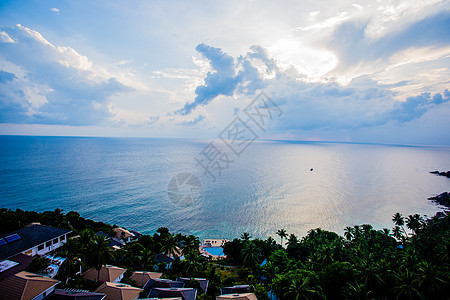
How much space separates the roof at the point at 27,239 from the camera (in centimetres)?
2712

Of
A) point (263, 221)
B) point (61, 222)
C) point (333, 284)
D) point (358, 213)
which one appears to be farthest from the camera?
point (358, 213)

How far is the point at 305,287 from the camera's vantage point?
2316 cm

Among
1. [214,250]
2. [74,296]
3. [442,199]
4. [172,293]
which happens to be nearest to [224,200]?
[214,250]

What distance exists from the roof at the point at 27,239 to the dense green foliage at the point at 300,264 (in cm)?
331

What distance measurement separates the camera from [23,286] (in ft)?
65.0

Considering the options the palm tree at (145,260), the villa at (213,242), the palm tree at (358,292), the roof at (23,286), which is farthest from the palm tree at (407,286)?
the roof at (23,286)

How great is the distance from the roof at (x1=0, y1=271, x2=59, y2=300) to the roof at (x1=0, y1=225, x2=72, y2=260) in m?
8.87

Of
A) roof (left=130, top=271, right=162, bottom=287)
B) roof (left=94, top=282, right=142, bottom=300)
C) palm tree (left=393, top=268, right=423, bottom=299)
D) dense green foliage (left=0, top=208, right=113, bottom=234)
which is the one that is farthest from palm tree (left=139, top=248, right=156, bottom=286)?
palm tree (left=393, top=268, right=423, bottom=299)

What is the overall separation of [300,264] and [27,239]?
4580cm

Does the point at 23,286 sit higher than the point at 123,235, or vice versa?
the point at 23,286

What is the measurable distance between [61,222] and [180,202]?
42929 millimetres

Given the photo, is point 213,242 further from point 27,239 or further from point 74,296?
point 74,296

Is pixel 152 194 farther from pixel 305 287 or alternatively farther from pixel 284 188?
pixel 305 287

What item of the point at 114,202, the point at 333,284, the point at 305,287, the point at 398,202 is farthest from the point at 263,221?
the point at 398,202
